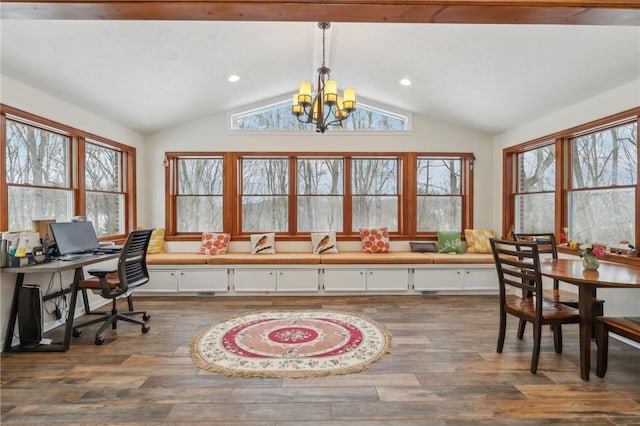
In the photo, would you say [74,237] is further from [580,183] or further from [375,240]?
[580,183]

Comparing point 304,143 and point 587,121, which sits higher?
point 304,143

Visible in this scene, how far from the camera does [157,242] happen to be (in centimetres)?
541

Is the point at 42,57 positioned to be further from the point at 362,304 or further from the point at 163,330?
the point at 362,304

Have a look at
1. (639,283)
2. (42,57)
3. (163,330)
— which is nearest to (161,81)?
(42,57)

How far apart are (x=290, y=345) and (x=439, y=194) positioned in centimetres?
372

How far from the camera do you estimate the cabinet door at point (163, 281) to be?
16.1 ft

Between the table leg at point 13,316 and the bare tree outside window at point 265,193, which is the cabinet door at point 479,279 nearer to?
the bare tree outside window at point 265,193

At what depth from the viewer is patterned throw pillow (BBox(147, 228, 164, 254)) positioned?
5.34 meters

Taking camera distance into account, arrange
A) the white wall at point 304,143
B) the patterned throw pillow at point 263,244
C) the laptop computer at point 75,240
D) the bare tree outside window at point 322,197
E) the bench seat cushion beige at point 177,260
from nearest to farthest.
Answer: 1. the laptop computer at point 75,240
2. the bench seat cushion beige at point 177,260
3. the patterned throw pillow at point 263,244
4. the white wall at point 304,143
5. the bare tree outside window at point 322,197

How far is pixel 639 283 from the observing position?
2359 millimetres

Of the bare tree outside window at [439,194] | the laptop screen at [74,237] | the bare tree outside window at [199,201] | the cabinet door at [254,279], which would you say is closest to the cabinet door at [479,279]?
the bare tree outside window at [439,194]

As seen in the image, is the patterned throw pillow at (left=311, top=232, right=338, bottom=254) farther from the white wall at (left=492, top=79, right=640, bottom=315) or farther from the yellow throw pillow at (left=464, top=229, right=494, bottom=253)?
the white wall at (left=492, top=79, right=640, bottom=315)

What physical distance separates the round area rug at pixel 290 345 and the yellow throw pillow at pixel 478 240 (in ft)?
8.31

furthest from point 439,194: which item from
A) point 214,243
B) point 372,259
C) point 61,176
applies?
point 61,176
